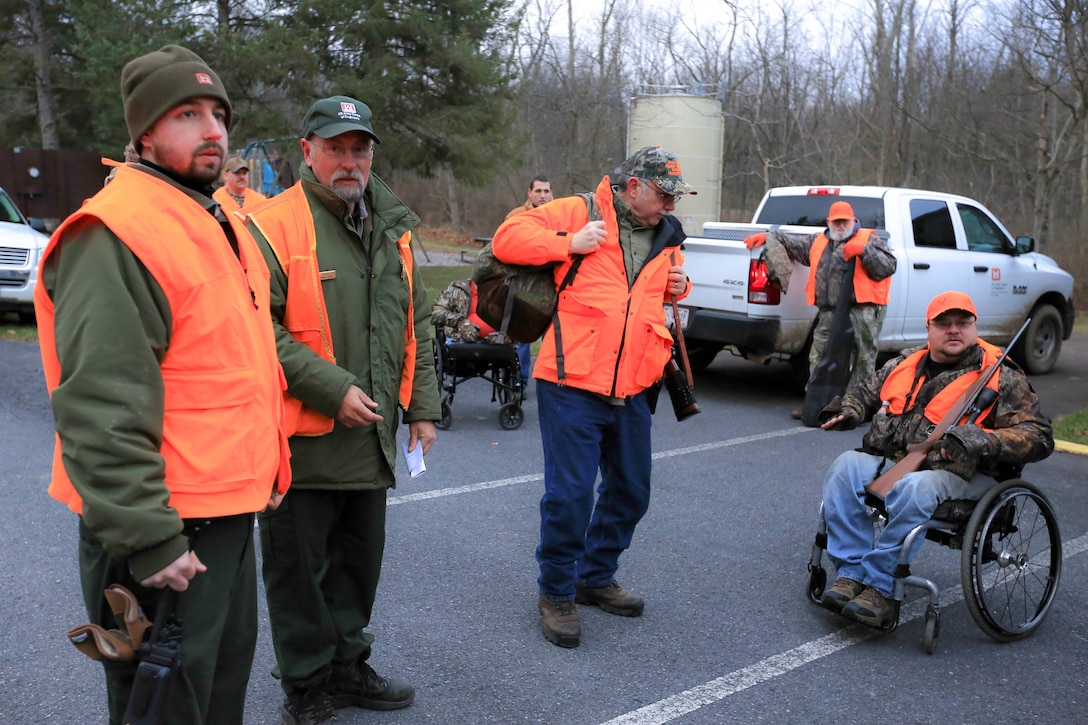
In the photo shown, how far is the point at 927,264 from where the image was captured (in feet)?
32.5

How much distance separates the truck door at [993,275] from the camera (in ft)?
34.6

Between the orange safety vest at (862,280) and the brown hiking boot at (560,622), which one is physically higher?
the orange safety vest at (862,280)

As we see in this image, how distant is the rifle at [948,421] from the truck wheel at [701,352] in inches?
233

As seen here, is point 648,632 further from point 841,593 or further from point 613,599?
point 841,593

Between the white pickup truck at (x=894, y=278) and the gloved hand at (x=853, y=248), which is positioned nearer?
the gloved hand at (x=853, y=248)

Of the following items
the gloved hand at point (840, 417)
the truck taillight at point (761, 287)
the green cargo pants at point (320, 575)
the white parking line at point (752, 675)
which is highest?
the truck taillight at point (761, 287)

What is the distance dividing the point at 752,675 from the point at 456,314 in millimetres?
5007

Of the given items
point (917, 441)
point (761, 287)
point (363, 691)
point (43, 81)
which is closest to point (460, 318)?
point (761, 287)

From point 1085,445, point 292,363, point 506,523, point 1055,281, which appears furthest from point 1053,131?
point 292,363

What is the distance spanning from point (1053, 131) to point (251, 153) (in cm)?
1744

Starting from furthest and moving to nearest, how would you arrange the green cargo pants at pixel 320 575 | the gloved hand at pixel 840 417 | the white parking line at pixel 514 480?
the white parking line at pixel 514 480 → the gloved hand at pixel 840 417 → the green cargo pants at pixel 320 575

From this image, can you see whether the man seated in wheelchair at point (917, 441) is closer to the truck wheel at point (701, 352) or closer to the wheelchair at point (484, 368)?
the wheelchair at point (484, 368)

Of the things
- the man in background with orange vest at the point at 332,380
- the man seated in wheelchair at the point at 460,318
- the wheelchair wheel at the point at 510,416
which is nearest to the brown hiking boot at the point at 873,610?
the man in background with orange vest at the point at 332,380

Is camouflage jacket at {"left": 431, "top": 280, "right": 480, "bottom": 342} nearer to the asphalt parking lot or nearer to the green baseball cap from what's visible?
the asphalt parking lot
